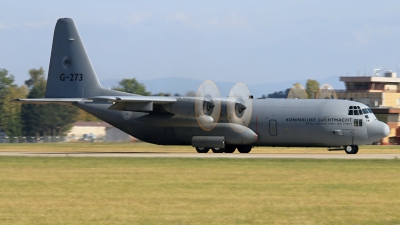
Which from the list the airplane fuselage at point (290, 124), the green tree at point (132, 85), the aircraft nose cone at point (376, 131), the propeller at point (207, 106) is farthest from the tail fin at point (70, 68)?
the green tree at point (132, 85)

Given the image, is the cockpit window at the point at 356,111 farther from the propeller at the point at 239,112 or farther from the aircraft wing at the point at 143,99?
the aircraft wing at the point at 143,99

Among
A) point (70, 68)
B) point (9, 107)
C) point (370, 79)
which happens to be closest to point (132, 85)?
point (9, 107)

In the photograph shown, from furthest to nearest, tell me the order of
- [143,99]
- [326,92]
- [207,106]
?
[326,92] → [207,106] → [143,99]

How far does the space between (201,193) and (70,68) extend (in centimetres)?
2705

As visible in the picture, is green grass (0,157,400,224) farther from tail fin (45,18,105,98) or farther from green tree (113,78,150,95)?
green tree (113,78,150,95)

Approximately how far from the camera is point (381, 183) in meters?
21.4

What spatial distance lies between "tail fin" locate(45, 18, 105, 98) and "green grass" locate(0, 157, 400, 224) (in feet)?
48.2

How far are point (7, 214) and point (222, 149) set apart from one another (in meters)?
26.4

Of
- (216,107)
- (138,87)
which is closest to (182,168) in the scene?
(216,107)

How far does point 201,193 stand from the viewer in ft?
61.0

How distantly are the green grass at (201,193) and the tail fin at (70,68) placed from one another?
14687 mm

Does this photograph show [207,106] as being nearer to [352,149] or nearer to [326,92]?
[352,149]

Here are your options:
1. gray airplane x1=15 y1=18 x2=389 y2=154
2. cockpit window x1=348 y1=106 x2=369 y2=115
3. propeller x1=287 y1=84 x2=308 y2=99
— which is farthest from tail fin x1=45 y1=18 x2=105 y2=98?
cockpit window x1=348 y1=106 x2=369 y2=115

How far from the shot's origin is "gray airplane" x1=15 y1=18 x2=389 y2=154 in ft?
121
